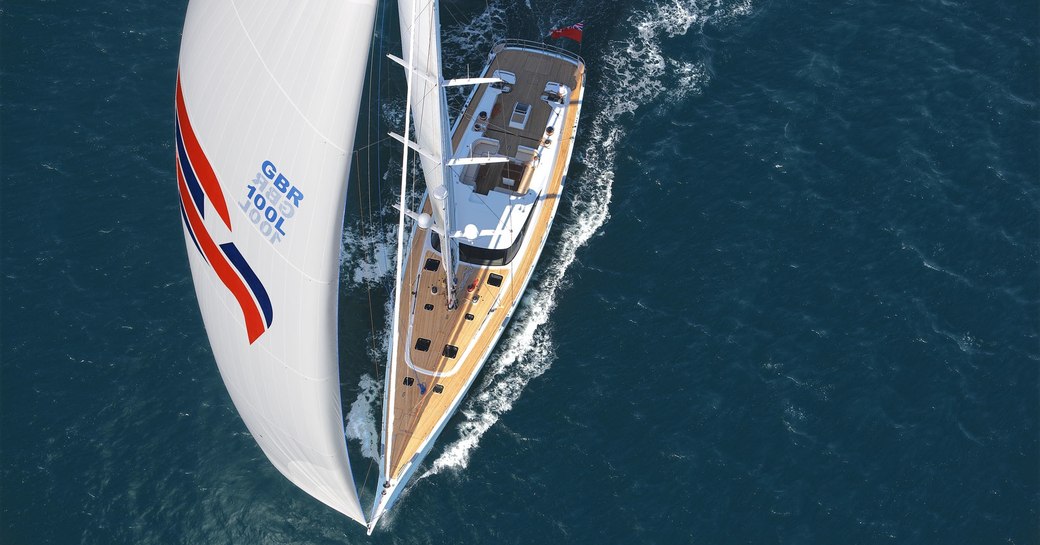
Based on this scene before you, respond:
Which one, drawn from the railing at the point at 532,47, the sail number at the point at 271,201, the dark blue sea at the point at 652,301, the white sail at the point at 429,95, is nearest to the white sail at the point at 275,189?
the sail number at the point at 271,201

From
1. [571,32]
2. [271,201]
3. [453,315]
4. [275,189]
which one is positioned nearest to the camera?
[275,189]

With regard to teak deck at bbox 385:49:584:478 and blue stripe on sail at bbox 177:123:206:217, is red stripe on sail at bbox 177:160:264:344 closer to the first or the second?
blue stripe on sail at bbox 177:123:206:217

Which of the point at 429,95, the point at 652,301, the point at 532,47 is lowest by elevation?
the point at 652,301

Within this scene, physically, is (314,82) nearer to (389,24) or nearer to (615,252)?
(615,252)

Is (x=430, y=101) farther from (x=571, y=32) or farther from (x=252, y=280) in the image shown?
(x=571, y=32)

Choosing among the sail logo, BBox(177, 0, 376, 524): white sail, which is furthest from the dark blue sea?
the sail logo

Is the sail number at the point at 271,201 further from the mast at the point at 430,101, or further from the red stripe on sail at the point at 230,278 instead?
the mast at the point at 430,101

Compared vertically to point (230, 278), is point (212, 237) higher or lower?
higher

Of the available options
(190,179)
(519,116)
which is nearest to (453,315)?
(519,116)
